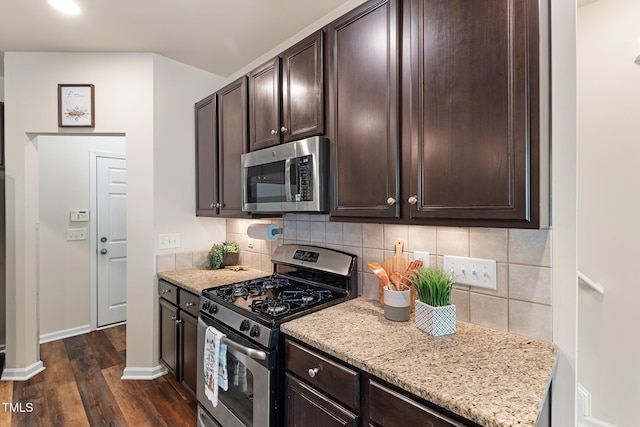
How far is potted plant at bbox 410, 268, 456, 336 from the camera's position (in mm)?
1258

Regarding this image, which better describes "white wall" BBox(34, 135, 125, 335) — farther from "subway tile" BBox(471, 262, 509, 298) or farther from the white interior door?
"subway tile" BBox(471, 262, 509, 298)

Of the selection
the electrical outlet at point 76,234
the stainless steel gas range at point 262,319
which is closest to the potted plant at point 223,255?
the stainless steel gas range at point 262,319

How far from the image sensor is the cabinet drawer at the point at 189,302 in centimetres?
207

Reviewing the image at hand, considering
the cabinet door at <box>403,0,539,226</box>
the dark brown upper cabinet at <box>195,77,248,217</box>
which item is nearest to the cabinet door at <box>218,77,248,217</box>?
the dark brown upper cabinet at <box>195,77,248,217</box>

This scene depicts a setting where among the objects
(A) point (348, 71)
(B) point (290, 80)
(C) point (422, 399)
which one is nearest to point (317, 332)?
(C) point (422, 399)

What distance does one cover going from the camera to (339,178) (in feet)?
5.06

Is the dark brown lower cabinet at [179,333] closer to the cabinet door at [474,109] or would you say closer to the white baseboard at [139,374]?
Result: the white baseboard at [139,374]

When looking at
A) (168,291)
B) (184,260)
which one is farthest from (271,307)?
(184,260)

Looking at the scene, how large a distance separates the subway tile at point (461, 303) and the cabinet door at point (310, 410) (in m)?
0.65

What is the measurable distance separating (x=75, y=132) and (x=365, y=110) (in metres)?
2.38

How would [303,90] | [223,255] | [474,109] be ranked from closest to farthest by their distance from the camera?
1. [474,109]
2. [303,90]
3. [223,255]

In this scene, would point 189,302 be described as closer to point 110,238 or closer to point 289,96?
point 289,96

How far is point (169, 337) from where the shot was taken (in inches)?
94.8

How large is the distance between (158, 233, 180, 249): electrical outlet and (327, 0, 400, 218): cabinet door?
1695 mm
